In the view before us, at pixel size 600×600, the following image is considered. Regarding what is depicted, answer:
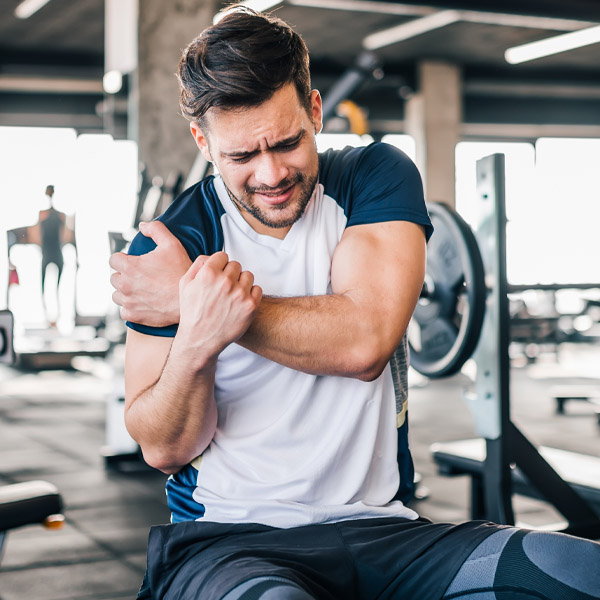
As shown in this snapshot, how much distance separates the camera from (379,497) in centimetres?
113

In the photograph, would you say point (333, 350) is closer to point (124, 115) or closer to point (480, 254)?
point (480, 254)

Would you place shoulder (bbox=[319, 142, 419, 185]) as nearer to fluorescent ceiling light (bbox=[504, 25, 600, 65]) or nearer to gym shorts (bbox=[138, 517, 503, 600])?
gym shorts (bbox=[138, 517, 503, 600])

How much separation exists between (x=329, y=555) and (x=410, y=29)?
7283mm

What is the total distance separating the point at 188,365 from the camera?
1.00 m

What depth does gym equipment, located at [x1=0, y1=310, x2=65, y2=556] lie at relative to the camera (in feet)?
4.12

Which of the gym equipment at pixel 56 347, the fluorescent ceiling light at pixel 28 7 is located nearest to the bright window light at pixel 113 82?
the gym equipment at pixel 56 347

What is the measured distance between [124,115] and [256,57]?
10.1 feet

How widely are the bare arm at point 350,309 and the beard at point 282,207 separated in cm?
8

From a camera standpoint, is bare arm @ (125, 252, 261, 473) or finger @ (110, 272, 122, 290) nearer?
bare arm @ (125, 252, 261, 473)

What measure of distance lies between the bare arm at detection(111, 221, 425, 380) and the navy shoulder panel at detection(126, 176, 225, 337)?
0.11 feet

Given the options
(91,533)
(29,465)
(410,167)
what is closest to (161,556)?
(410,167)

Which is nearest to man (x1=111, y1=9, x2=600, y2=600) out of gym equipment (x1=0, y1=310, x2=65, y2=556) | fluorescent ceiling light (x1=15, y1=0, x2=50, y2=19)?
gym equipment (x1=0, y1=310, x2=65, y2=556)

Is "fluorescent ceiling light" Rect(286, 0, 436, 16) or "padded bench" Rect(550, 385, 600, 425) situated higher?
"fluorescent ceiling light" Rect(286, 0, 436, 16)

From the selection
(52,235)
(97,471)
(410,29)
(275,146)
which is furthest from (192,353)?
(410,29)
